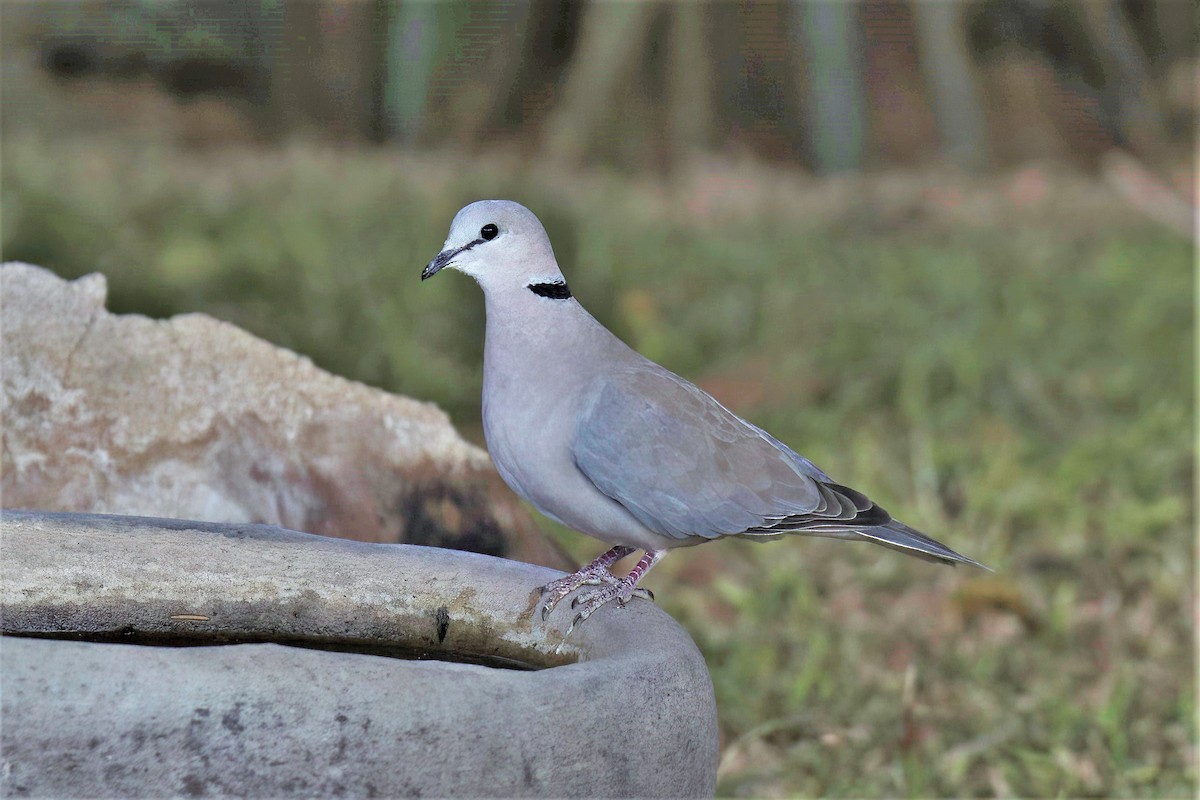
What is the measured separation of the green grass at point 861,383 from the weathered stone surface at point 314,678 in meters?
1.34

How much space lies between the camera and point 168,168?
6.51 meters

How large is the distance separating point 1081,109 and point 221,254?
6206 millimetres

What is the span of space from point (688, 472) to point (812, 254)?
14.2 ft

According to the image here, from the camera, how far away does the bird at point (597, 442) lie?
205 cm

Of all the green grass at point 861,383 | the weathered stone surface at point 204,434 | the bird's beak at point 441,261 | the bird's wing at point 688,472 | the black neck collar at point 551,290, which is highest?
the bird's beak at point 441,261

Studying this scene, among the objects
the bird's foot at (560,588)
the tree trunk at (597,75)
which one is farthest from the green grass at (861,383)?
the bird's foot at (560,588)

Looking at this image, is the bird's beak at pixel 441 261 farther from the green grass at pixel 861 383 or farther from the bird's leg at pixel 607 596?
the green grass at pixel 861 383

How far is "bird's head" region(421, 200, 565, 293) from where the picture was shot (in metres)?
2.04

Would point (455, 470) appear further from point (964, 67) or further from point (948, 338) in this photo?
point (964, 67)

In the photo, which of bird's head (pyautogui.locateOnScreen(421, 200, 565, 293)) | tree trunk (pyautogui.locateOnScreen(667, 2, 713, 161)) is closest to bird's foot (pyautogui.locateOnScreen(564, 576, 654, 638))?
bird's head (pyautogui.locateOnScreen(421, 200, 565, 293))

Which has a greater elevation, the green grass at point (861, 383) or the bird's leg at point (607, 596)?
the bird's leg at point (607, 596)

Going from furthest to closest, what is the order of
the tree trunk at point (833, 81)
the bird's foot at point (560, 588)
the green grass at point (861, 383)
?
1. the tree trunk at point (833, 81)
2. the green grass at point (861, 383)
3. the bird's foot at point (560, 588)

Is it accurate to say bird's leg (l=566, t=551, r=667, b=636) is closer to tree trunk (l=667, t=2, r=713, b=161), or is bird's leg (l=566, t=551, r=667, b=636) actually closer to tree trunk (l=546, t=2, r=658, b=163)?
tree trunk (l=546, t=2, r=658, b=163)

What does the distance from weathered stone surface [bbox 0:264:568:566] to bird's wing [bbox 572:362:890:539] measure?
0.68 metres
